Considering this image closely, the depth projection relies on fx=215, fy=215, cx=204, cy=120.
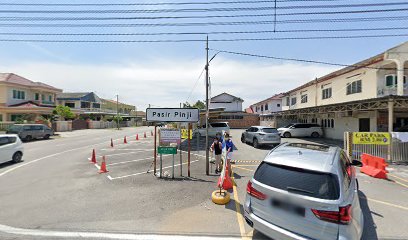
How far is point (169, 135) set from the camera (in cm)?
860

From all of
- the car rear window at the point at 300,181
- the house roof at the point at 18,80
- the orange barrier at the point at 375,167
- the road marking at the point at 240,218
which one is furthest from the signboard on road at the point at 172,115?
the house roof at the point at 18,80

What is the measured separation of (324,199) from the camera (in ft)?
10.4

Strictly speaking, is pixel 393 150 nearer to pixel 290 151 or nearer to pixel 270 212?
pixel 290 151

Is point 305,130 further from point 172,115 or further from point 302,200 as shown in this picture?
point 302,200

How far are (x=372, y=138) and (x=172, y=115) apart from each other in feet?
34.2

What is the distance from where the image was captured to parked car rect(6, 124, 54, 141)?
2236cm

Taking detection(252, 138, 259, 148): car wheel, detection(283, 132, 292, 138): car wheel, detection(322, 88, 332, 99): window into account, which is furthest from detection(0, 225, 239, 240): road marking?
detection(322, 88, 332, 99): window

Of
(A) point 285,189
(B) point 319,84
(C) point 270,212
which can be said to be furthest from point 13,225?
(B) point 319,84

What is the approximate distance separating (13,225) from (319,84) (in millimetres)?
26633

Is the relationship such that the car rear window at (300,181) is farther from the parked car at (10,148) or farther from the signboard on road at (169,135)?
the parked car at (10,148)

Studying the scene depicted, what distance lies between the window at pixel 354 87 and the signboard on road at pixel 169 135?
16879 millimetres

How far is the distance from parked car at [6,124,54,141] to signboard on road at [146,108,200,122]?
21.6 meters

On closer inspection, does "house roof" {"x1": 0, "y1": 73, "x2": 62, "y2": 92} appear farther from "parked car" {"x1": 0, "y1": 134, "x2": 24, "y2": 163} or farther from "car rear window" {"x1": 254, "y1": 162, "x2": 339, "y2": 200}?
"car rear window" {"x1": 254, "y1": 162, "x2": 339, "y2": 200}

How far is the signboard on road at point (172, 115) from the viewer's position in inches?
328
